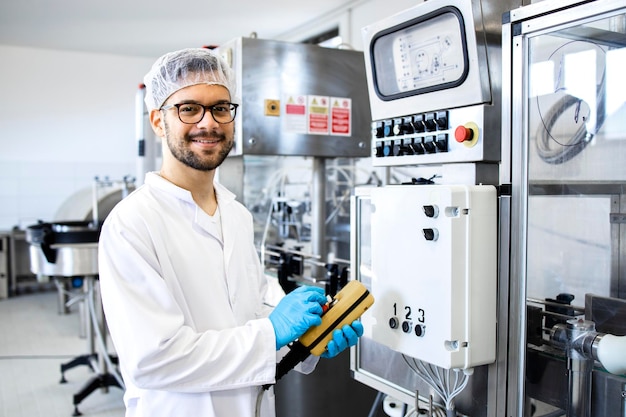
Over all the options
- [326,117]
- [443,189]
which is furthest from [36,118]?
[443,189]

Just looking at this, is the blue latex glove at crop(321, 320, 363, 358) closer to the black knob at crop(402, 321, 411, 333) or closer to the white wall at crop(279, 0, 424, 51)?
the black knob at crop(402, 321, 411, 333)

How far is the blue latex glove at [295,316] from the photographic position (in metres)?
1.13

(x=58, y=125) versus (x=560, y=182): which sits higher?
(x=58, y=125)

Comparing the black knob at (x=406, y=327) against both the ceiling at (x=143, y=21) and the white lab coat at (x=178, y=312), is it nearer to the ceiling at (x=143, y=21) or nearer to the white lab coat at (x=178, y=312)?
the white lab coat at (x=178, y=312)

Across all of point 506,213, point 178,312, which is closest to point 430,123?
point 506,213

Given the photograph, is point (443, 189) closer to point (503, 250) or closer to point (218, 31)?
point (503, 250)

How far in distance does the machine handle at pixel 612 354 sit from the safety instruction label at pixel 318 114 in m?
1.35

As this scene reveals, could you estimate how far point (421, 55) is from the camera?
1.38 metres

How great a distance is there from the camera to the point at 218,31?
16.3 feet

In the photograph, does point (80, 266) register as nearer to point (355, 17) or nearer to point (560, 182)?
point (560, 182)

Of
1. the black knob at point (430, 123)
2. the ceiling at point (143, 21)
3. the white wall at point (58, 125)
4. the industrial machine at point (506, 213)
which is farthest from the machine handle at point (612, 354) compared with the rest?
the white wall at point (58, 125)

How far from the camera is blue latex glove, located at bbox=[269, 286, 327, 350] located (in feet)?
3.71

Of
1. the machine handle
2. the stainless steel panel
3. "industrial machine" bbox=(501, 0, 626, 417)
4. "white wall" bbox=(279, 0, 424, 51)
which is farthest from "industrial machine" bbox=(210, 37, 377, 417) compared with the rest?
"white wall" bbox=(279, 0, 424, 51)

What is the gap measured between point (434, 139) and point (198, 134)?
556 millimetres
